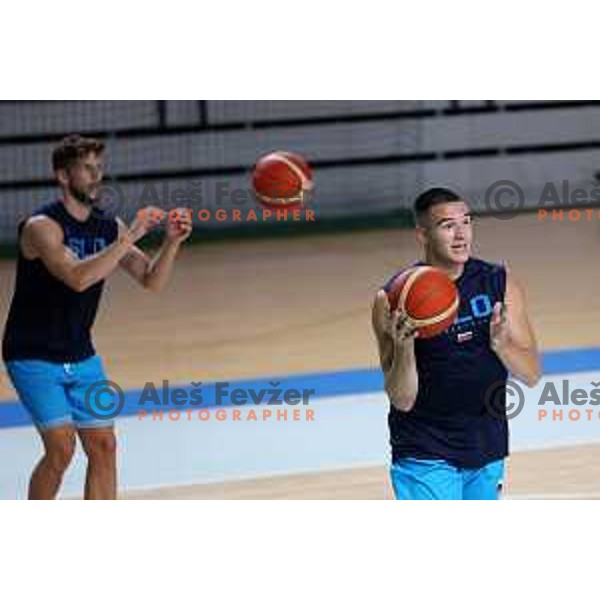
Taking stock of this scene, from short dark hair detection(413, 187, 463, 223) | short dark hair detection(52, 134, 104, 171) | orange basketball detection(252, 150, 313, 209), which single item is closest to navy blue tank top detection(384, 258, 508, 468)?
short dark hair detection(413, 187, 463, 223)

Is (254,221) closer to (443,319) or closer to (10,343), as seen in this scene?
(10,343)

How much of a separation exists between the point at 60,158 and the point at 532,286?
4111 mm

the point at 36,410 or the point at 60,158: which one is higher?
the point at 60,158

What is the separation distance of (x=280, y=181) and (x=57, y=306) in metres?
0.92

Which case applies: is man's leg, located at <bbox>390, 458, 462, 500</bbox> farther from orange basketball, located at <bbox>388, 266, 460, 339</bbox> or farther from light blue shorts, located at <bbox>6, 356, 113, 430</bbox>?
light blue shorts, located at <bbox>6, 356, 113, 430</bbox>

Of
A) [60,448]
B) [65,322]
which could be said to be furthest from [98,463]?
[65,322]

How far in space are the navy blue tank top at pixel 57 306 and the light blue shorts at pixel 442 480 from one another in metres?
1.32

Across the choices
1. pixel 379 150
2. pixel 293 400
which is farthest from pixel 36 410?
pixel 379 150

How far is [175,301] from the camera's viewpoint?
9.65m

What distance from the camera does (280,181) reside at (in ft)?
21.0

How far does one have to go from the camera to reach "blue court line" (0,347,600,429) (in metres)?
6.71

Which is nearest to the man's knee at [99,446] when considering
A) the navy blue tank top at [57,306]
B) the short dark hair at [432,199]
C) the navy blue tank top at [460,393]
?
the navy blue tank top at [57,306]

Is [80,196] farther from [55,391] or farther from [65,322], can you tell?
[55,391]
